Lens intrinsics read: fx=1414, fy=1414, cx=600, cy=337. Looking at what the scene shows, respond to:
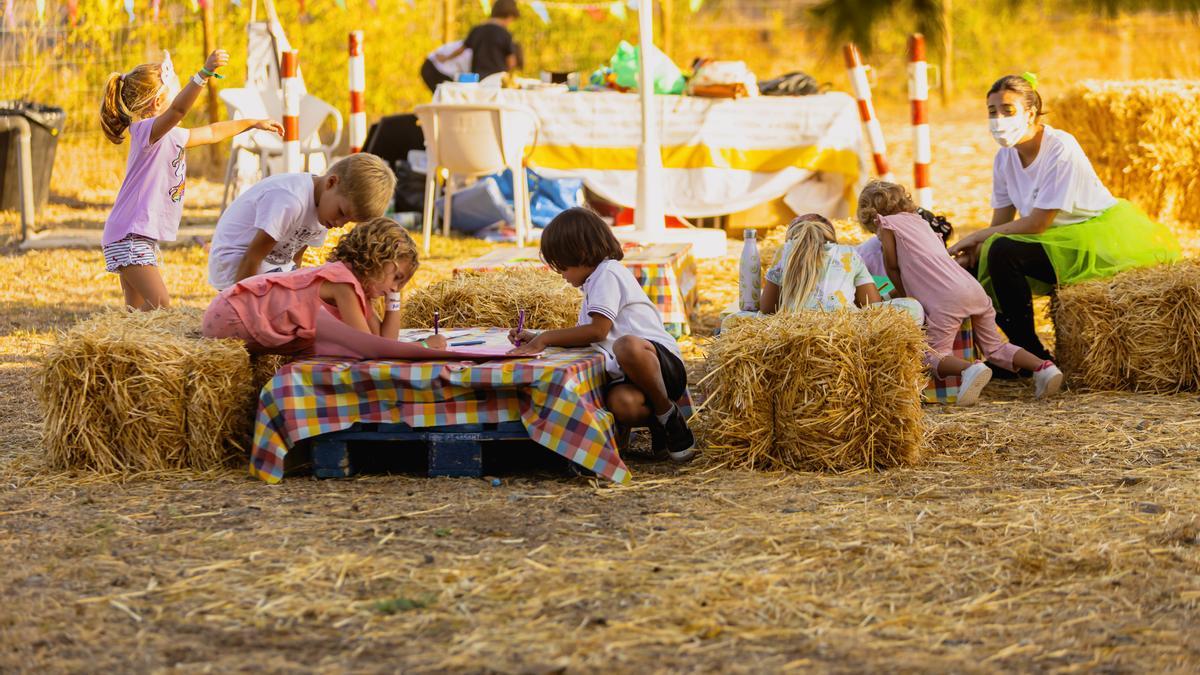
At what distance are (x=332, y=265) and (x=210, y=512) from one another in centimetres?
96

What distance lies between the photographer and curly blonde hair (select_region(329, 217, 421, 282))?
4.43 metres

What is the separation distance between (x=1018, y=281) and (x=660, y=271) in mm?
Answer: 1707

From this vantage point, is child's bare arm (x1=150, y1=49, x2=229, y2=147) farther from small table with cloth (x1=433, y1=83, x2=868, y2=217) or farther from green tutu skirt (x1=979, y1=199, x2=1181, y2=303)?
small table with cloth (x1=433, y1=83, x2=868, y2=217)

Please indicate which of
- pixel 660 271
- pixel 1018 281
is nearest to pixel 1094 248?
pixel 1018 281

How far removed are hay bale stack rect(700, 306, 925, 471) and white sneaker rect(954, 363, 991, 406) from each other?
1.01m

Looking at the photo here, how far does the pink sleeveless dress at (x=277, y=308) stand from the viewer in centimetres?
442

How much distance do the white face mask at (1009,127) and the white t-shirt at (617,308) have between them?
7.81ft

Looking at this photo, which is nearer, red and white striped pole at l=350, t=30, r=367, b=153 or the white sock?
the white sock

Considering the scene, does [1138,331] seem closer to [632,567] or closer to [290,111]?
[632,567]

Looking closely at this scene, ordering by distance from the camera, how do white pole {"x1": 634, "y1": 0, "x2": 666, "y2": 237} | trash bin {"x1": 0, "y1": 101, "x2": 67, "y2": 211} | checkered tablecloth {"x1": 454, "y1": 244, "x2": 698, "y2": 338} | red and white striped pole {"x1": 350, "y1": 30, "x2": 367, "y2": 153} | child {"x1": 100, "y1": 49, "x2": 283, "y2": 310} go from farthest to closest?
trash bin {"x1": 0, "y1": 101, "x2": 67, "y2": 211} < red and white striped pole {"x1": 350, "y1": 30, "x2": 367, "y2": 153} < white pole {"x1": 634, "y1": 0, "x2": 666, "y2": 237} < checkered tablecloth {"x1": 454, "y1": 244, "x2": 698, "y2": 338} < child {"x1": 100, "y1": 49, "x2": 283, "y2": 310}

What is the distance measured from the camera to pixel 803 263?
5.14 m

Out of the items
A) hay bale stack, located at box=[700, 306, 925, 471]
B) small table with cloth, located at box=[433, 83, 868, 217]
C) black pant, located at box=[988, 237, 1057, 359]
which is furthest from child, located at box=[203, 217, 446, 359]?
small table with cloth, located at box=[433, 83, 868, 217]

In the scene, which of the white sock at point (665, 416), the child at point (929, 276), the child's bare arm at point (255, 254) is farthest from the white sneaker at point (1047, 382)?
the child's bare arm at point (255, 254)

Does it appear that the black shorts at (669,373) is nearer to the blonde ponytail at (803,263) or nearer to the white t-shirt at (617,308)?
the white t-shirt at (617,308)
